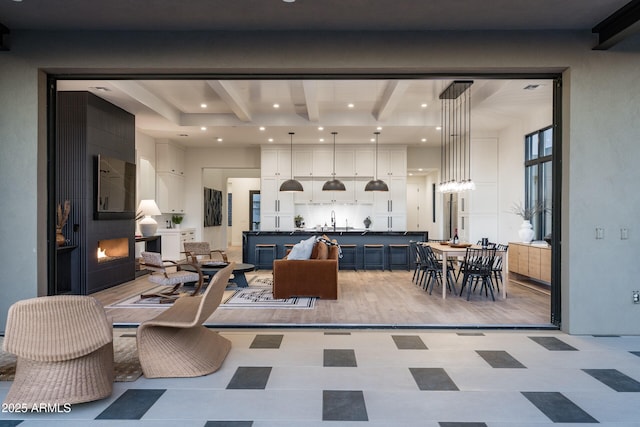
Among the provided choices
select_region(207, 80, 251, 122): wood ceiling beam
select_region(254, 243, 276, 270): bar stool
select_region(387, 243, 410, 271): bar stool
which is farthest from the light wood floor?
select_region(207, 80, 251, 122): wood ceiling beam

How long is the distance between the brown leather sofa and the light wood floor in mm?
233

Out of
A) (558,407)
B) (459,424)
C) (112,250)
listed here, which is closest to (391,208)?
(112,250)

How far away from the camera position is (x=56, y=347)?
267 centimetres

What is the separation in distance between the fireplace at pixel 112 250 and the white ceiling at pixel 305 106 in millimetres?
2328

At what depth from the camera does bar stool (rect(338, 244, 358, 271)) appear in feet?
32.0

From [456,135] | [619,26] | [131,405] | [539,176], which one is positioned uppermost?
[456,135]

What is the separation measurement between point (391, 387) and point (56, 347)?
7.17 ft

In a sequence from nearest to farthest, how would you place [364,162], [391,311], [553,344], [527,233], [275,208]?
[553,344], [391,311], [527,233], [364,162], [275,208]

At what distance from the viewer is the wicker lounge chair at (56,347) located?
265 centimetres

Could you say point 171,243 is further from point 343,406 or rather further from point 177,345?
point 343,406

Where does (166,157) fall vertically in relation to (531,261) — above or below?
above

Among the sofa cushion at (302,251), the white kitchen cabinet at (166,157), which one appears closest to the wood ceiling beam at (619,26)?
the sofa cushion at (302,251)

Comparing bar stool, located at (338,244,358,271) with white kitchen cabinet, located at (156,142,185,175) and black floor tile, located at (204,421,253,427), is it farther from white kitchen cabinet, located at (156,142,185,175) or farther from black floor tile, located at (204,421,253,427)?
black floor tile, located at (204,421,253,427)

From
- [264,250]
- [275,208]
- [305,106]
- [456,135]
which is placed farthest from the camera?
[275,208]
